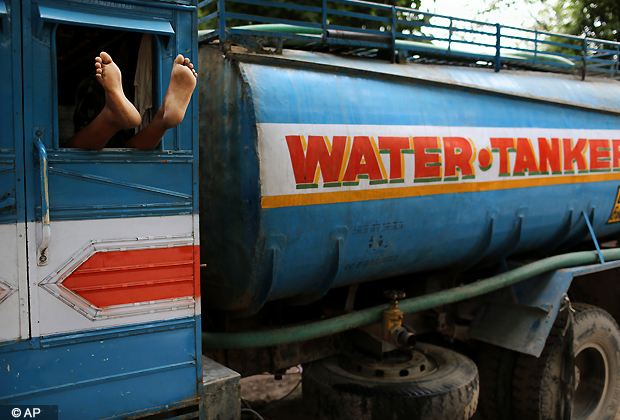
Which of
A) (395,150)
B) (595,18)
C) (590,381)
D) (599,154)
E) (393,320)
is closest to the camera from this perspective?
(395,150)

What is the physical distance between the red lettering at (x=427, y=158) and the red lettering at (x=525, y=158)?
2.68 feet

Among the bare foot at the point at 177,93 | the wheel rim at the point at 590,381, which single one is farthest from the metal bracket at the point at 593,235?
the bare foot at the point at 177,93

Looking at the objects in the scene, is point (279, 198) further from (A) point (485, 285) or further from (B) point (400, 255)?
(A) point (485, 285)

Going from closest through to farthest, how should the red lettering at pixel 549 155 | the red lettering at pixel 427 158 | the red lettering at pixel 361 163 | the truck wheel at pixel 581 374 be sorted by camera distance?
the red lettering at pixel 361 163 → the red lettering at pixel 427 158 → the red lettering at pixel 549 155 → the truck wheel at pixel 581 374

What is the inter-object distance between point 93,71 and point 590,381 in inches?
189

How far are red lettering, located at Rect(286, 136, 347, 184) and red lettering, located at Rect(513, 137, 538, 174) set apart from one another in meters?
1.61

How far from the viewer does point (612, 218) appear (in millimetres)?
4832

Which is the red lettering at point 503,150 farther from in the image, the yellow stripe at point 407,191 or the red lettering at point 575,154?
the red lettering at point 575,154

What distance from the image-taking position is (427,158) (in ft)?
11.1

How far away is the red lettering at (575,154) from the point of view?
4246 millimetres

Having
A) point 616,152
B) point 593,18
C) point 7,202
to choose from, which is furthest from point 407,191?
point 593,18

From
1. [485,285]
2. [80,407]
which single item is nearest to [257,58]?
[80,407]

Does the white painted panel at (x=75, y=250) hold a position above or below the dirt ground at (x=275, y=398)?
above

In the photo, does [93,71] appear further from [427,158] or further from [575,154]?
[575,154]
